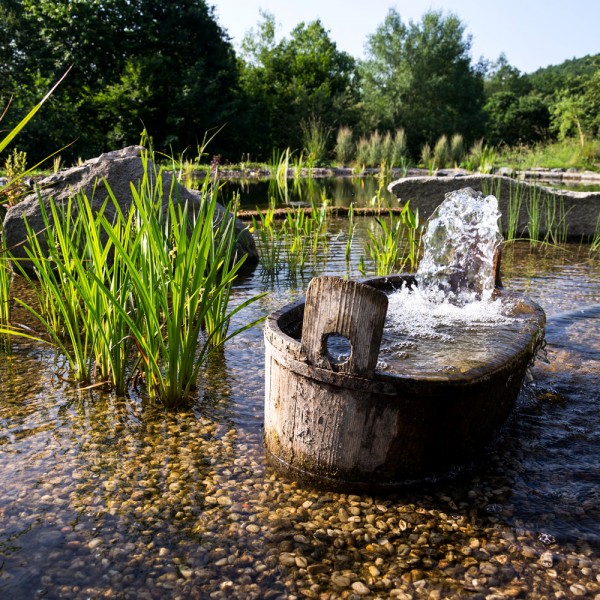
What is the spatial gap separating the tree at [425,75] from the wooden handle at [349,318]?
114ft

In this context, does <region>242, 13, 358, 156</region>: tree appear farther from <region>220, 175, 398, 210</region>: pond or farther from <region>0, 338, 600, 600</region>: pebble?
<region>0, 338, 600, 600</region>: pebble

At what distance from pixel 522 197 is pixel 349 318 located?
694cm

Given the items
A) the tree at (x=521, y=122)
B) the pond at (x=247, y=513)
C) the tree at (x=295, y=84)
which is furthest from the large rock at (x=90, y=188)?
the tree at (x=521, y=122)

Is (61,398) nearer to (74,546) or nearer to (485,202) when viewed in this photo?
(74,546)

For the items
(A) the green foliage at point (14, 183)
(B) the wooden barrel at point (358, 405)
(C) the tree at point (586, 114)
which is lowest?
(B) the wooden barrel at point (358, 405)

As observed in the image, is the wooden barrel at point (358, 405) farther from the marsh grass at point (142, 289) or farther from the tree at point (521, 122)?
the tree at point (521, 122)

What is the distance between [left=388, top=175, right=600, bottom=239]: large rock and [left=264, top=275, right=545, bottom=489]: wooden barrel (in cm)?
604

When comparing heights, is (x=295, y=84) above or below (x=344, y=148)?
above

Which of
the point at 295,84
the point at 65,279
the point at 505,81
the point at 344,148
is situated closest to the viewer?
the point at 65,279

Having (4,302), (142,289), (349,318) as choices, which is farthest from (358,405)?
(4,302)

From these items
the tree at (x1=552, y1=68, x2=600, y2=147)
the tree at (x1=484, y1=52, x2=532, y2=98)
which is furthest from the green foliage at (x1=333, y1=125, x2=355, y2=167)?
the tree at (x1=484, y1=52, x2=532, y2=98)

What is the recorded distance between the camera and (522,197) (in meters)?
8.19

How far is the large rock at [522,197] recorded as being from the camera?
8078 mm

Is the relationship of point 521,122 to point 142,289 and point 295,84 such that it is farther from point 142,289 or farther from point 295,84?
point 142,289
